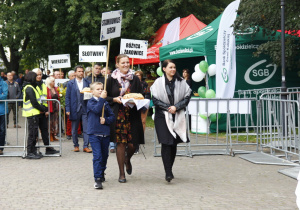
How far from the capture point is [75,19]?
2506 centimetres

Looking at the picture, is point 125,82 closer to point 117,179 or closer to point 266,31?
point 117,179

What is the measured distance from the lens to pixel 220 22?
1568 cm

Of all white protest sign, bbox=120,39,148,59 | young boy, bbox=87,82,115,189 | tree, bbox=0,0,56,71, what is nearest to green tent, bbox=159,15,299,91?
white protest sign, bbox=120,39,148,59

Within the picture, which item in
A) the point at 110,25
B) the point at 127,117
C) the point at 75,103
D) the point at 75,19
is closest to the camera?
the point at 127,117

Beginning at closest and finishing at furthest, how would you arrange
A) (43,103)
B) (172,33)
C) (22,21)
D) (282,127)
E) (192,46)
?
1. (282,127)
2. (43,103)
3. (192,46)
4. (172,33)
5. (22,21)

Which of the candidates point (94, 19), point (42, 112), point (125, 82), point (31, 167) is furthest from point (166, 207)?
point (94, 19)

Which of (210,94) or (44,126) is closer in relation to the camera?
(44,126)

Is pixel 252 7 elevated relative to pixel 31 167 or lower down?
elevated

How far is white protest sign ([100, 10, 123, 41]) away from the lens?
892 centimetres

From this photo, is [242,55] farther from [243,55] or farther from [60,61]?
[60,61]

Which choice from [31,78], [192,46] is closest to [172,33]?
[192,46]

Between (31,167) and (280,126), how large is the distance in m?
4.80

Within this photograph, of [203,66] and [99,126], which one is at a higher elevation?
[203,66]

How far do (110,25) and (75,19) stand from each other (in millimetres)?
16490
